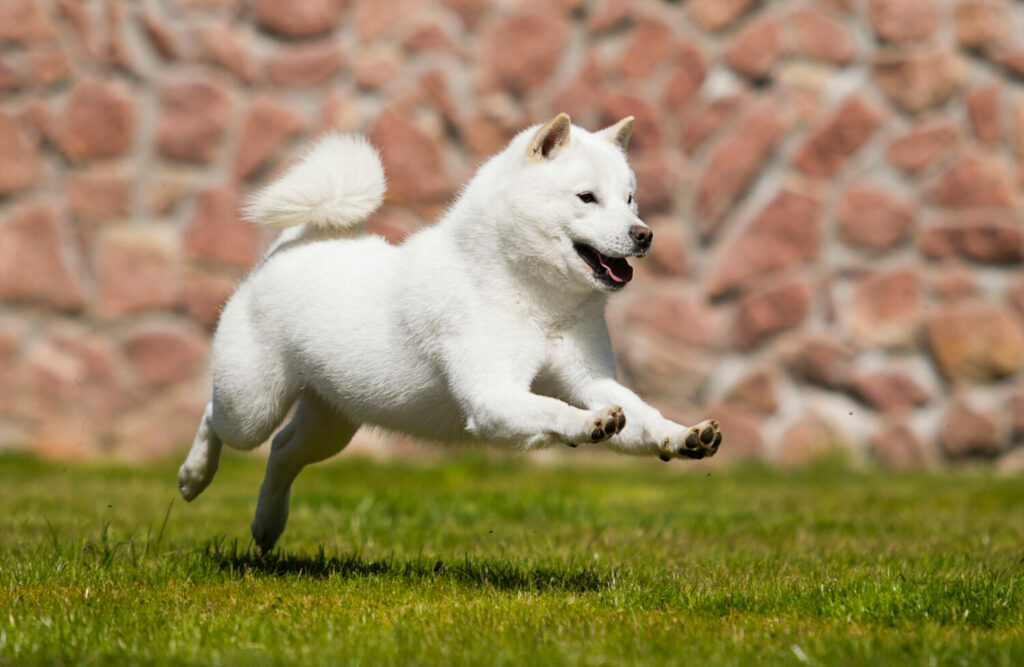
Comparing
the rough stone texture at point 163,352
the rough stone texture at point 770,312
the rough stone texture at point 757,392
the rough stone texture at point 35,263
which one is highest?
the rough stone texture at point 770,312

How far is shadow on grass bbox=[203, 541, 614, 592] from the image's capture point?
3088mm

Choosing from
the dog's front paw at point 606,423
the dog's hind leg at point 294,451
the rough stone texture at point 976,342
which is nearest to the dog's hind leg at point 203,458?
the dog's hind leg at point 294,451

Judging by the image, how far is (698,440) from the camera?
103 inches

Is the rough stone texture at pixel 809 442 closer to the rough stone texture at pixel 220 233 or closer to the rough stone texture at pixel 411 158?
the rough stone texture at pixel 411 158

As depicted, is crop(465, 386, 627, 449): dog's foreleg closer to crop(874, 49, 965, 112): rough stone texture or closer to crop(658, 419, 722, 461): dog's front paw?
crop(658, 419, 722, 461): dog's front paw

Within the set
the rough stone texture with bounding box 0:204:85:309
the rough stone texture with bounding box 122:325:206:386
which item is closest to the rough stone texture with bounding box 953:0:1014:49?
the rough stone texture with bounding box 122:325:206:386

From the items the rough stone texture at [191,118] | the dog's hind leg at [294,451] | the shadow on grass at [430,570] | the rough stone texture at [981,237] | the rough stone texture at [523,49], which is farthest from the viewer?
the rough stone texture at [191,118]

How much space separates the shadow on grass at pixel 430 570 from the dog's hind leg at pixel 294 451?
12 centimetres

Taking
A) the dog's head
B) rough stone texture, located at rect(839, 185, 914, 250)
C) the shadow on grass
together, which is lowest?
the shadow on grass

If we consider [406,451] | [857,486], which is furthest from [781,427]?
[406,451]

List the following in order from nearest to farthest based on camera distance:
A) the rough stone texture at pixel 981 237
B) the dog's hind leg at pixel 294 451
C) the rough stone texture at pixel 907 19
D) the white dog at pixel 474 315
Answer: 1. the white dog at pixel 474 315
2. the dog's hind leg at pixel 294 451
3. the rough stone texture at pixel 981 237
4. the rough stone texture at pixel 907 19

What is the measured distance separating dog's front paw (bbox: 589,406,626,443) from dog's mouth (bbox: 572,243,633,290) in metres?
0.44

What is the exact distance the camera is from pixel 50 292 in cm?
667

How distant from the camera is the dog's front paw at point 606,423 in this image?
2.54 m
